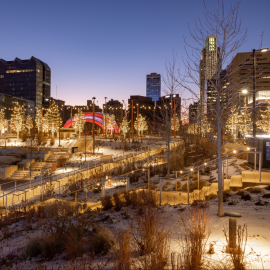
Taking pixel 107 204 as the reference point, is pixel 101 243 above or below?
above

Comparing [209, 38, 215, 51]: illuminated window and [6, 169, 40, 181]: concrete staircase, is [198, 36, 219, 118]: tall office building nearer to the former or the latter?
[209, 38, 215, 51]: illuminated window

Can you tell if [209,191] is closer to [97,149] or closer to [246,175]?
[246,175]

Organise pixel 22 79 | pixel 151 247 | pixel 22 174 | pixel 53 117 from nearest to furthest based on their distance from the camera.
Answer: pixel 151 247 < pixel 22 174 < pixel 53 117 < pixel 22 79

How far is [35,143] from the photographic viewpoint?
3503 cm

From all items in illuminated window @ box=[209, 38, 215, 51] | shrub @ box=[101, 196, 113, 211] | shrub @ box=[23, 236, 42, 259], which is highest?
illuminated window @ box=[209, 38, 215, 51]

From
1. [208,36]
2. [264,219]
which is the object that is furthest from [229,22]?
[264,219]

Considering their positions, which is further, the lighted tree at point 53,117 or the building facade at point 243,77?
the lighted tree at point 53,117

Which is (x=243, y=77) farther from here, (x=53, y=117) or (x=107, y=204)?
(x=53, y=117)

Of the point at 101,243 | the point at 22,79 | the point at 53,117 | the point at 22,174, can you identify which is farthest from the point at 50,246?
the point at 22,79

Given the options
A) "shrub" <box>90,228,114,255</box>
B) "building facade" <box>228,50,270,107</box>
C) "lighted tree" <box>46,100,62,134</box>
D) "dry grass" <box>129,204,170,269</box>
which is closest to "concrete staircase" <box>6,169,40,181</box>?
"shrub" <box>90,228,114,255</box>

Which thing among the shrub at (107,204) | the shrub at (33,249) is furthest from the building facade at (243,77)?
the shrub at (33,249)

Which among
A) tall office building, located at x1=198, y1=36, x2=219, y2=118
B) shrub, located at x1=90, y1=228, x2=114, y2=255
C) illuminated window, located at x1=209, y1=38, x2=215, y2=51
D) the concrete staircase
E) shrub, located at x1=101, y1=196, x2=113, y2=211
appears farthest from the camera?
the concrete staircase

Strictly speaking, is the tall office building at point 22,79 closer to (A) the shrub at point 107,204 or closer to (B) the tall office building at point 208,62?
(A) the shrub at point 107,204

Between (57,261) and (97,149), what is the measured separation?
2655 centimetres
